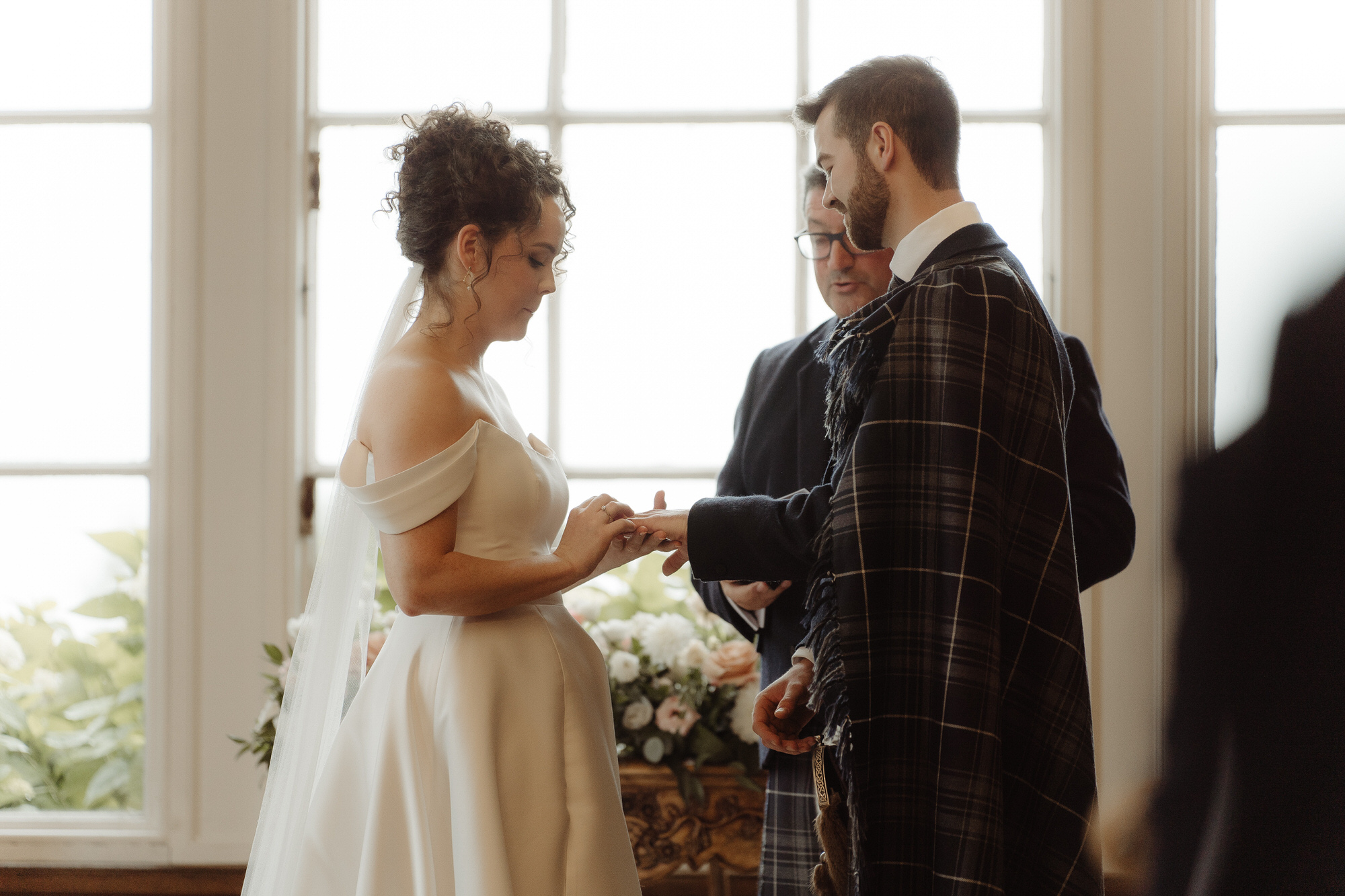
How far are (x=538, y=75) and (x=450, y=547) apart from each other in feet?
5.81

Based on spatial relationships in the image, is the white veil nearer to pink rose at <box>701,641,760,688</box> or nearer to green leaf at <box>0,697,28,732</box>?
pink rose at <box>701,641,760,688</box>

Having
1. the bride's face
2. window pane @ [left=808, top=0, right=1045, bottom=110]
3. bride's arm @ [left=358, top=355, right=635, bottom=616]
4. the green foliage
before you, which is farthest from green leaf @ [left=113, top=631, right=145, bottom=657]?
window pane @ [left=808, top=0, right=1045, bottom=110]

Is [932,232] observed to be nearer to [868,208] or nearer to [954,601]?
[868,208]

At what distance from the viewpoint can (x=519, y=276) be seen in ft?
5.01

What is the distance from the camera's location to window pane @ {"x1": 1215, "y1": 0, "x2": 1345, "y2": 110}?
255 centimetres

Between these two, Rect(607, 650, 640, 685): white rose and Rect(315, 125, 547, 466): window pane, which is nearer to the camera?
Rect(607, 650, 640, 685): white rose

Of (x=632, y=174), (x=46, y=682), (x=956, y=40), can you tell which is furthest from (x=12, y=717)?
(x=956, y=40)

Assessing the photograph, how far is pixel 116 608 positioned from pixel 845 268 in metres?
2.23

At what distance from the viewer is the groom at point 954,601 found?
1196 millimetres

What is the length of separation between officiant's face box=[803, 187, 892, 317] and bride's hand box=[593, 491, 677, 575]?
0.63 meters

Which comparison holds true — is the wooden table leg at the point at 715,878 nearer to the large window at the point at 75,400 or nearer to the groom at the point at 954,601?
the groom at the point at 954,601

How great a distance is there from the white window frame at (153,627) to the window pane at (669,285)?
1111 mm

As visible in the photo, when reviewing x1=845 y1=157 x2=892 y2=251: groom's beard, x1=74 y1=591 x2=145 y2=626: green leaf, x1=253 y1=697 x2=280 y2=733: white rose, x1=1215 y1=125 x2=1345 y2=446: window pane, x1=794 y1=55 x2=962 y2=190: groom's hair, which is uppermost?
x1=794 y1=55 x2=962 y2=190: groom's hair

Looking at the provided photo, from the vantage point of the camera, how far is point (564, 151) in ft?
8.87
